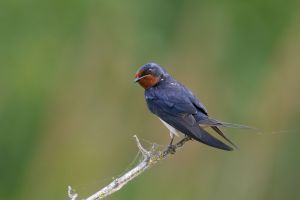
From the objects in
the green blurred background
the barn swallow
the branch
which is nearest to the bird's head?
the barn swallow

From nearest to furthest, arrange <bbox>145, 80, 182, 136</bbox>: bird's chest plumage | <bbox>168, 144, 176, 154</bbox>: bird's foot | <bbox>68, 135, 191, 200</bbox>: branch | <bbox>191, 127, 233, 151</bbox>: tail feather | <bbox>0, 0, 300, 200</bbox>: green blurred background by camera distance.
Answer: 1. <bbox>68, 135, 191, 200</bbox>: branch
2. <bbox>191, 127, 233, 151</bbox>: tail feather
3. <bbox>168, 144, 176, 154</bbox>: bird's foot
4. <bbox>145, 80, 182, 136</bbox>: bird's chest plumage
5. <bbox>0, 0, 300, 200</bbox>: green blurred background

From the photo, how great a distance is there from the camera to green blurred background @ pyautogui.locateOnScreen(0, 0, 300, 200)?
6.44 meters

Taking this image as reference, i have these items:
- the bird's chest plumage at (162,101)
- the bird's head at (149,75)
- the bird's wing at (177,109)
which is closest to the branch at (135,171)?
the bird's wing at (177,109)

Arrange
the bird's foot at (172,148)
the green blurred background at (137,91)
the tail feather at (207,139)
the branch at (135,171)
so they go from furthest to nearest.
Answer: the green blurred background at (137,91) → the bird's foot at (172,148) → the tail feather at (207,139) → the branch at (135,171)

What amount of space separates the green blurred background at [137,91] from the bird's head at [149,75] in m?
1.82

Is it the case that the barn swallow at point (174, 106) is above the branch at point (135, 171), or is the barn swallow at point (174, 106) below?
above

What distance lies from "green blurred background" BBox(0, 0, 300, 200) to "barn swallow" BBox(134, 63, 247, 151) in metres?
1.83

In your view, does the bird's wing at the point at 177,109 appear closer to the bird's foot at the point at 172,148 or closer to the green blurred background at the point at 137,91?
the bird's foot at the point at 172,148

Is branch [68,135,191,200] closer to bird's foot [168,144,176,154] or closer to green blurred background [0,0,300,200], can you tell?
bird's foot [168,144,176,154]

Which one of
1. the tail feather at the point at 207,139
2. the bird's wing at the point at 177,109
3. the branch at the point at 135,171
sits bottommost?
the branch at the point at 135,171

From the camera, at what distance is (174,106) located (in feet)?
13.5

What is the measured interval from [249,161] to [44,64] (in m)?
1.95

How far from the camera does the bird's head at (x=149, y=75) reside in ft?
13.8

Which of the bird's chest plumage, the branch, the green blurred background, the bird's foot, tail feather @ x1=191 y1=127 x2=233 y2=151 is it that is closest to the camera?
the branch
